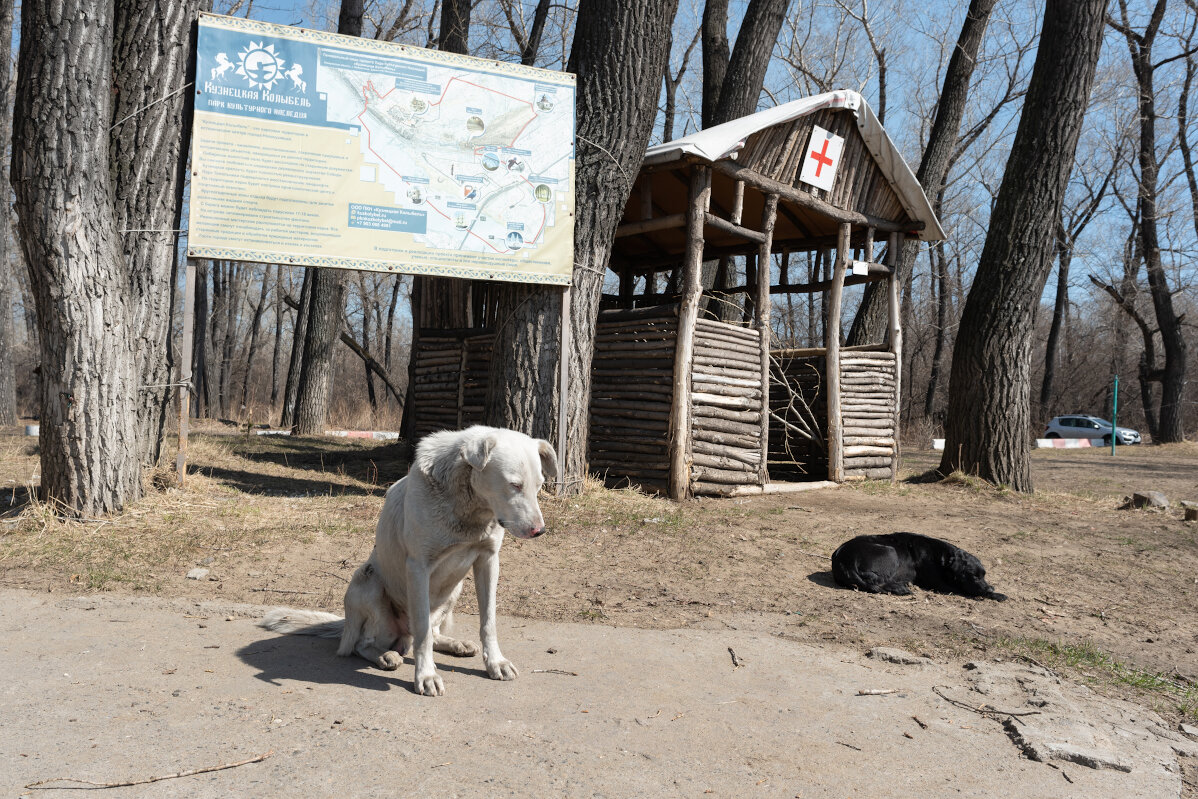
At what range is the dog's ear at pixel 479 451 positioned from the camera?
11.2 feet

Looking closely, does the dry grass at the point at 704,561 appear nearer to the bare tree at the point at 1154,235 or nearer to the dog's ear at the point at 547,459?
the dog's ear at the point at 547,459

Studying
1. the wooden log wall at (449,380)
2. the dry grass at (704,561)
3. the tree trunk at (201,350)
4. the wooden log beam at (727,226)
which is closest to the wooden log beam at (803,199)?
the wooden log beam at (727,226)

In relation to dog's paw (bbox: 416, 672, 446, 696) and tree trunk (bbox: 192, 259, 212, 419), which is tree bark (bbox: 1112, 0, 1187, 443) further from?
tree trunk (bbox: 192, 259, 212, 419)

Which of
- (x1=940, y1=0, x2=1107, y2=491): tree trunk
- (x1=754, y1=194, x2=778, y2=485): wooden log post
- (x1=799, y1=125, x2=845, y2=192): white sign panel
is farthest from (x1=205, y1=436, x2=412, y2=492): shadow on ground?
(x1=940, y1=0, x2=1107, y2=491): tree trunk

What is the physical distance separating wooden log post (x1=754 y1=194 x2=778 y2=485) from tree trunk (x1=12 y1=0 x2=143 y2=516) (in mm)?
6821

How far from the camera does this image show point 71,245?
623 cm

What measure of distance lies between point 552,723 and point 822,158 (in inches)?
368

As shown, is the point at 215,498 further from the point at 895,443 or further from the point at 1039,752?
the point at 895,443

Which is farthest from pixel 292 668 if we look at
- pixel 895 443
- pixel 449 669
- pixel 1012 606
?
pixel 895 443

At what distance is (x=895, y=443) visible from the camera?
12172 millimetres

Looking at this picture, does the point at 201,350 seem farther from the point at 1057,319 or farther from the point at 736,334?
the point at 1057,319

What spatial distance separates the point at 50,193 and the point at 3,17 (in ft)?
46.0

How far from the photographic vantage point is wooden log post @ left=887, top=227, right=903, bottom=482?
12.2 m

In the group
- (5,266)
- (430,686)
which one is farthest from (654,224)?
(5,266)
